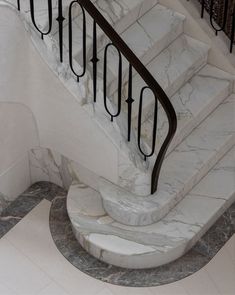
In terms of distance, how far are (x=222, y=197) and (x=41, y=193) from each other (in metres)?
1.45

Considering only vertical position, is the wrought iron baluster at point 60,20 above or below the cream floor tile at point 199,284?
above

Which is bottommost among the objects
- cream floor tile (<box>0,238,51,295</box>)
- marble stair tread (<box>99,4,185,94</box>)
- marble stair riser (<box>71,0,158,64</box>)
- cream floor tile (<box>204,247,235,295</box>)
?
cream floor tile (<box>204,247,235,295</box>)

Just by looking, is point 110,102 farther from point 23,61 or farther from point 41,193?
point 41,193

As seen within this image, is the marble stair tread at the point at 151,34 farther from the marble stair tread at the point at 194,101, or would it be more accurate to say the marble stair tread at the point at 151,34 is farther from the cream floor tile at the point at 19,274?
the cream floor tile at the point at 19,274

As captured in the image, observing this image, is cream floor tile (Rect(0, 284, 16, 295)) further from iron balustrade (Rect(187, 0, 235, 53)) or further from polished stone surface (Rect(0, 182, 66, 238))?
iron balustrade (Rect(187, 0, 235, 53))

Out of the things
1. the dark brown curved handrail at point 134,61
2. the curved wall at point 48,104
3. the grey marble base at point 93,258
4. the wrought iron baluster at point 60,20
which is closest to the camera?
the dark brown curved handrail at point 134,61

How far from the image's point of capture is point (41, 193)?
6.08 meters

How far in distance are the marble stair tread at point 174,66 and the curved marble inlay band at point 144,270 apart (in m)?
1.02

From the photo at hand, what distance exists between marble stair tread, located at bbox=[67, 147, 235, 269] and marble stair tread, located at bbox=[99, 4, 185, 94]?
0.95 metres

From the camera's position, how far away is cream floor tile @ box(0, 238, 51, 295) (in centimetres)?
539

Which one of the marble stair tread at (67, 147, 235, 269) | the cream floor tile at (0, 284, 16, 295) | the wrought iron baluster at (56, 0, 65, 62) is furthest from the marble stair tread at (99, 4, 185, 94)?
the cream floor tile at (0, 284, 16, 295)

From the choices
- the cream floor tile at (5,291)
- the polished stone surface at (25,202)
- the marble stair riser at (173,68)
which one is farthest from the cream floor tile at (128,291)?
the marble stair riser at (173,68)

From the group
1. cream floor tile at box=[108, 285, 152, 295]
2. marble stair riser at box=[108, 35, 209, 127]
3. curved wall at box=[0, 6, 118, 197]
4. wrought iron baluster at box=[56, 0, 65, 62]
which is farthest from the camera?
marble stair riser at box=[108, 35, 209, 127]

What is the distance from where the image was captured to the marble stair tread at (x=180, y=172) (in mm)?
5508
